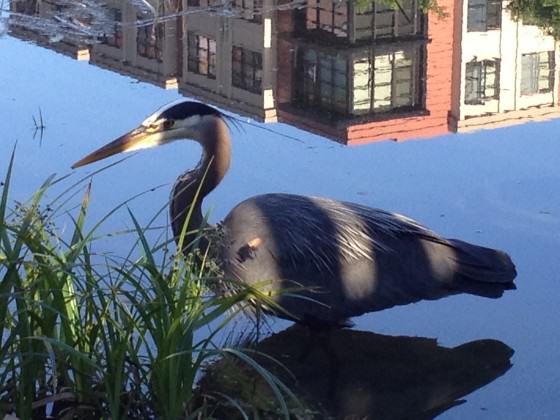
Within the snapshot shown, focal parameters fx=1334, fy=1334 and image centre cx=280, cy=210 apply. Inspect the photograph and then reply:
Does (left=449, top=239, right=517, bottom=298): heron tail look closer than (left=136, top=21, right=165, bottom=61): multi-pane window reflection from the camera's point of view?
Yes

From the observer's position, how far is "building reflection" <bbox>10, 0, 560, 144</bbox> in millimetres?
7984

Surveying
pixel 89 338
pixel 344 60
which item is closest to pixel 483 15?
pixel 344 60

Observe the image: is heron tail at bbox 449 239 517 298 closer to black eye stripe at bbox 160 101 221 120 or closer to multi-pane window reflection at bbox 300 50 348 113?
black eye stripe at bbox 160 101 221 120

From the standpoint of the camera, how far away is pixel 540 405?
4.52m

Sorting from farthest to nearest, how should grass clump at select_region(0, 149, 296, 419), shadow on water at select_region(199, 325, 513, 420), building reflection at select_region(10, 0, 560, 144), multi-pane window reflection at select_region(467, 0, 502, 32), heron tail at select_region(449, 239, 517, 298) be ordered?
multi-pane window reflection at select_region(467, 0, 502, 32), building reflection at select_region(10, 0, 560, 144), heron tail at select_region(449, 239, 517, 298), shadow on water at select_region(199, 325, 513, 420), grass clump at select_region(0, 149, 296, 419)

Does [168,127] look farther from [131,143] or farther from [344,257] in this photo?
[344,257]

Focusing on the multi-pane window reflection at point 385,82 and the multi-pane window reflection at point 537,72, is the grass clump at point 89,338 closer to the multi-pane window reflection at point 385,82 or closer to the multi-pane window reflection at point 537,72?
the multi-pane window reflection at point 385,82

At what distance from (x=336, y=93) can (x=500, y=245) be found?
2.44m

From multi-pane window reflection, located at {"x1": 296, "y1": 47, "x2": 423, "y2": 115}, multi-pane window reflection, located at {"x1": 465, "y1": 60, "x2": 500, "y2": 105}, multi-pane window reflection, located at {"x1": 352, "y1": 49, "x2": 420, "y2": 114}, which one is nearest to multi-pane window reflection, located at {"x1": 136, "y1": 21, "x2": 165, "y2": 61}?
multi-pane window reflection, located at {"x1": 296, "y1": 47, "x2": 423, "y2": 115}

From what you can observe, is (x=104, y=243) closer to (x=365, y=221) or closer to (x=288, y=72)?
(x=365, y=221)

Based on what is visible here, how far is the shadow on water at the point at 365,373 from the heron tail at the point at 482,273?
29cm

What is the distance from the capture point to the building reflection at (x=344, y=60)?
7984 mm

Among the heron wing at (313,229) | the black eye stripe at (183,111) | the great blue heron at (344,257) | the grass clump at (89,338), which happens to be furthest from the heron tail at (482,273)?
the grass clump at (89,338)

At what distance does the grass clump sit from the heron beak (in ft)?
5.25
